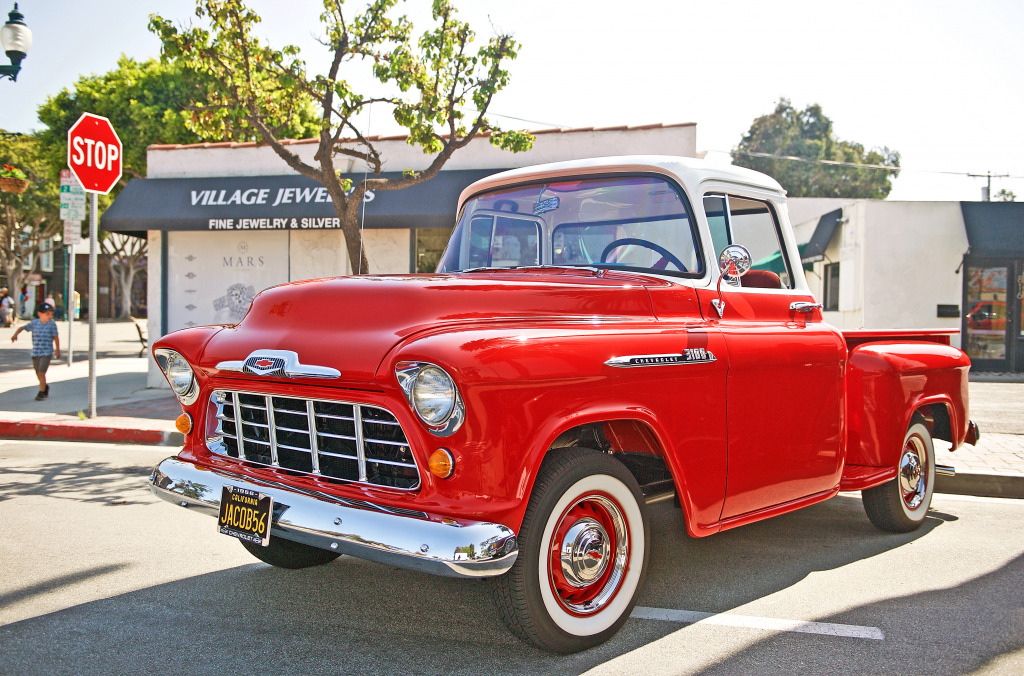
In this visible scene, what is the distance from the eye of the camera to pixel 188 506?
3398 mm

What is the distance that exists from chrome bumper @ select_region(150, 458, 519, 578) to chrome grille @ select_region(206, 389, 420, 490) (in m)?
0.16

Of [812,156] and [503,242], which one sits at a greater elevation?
[812,156]

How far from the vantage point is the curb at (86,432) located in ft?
29.7

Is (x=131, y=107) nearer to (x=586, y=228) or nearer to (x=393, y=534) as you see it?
(x=586, y=228)

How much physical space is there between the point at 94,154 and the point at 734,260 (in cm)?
859

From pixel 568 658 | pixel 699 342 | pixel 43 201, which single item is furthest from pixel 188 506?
pixel 43 201

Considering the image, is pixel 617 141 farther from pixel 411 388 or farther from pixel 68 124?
pixel 68 124

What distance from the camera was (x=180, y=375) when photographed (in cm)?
375

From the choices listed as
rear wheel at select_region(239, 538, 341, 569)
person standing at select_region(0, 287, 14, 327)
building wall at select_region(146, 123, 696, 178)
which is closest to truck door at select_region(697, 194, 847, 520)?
rear wheel at select_region(239, 538, 341, 569)

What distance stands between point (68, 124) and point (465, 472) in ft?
92.4

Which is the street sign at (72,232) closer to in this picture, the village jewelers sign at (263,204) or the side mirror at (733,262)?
the village jewelers sign at (263,204)

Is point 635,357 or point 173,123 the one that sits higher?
point 173,123

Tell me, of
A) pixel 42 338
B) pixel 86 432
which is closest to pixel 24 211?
pixel 42 338

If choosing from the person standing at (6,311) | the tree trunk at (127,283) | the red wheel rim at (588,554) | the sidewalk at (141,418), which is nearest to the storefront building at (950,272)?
the sidewalk at (141,418)
